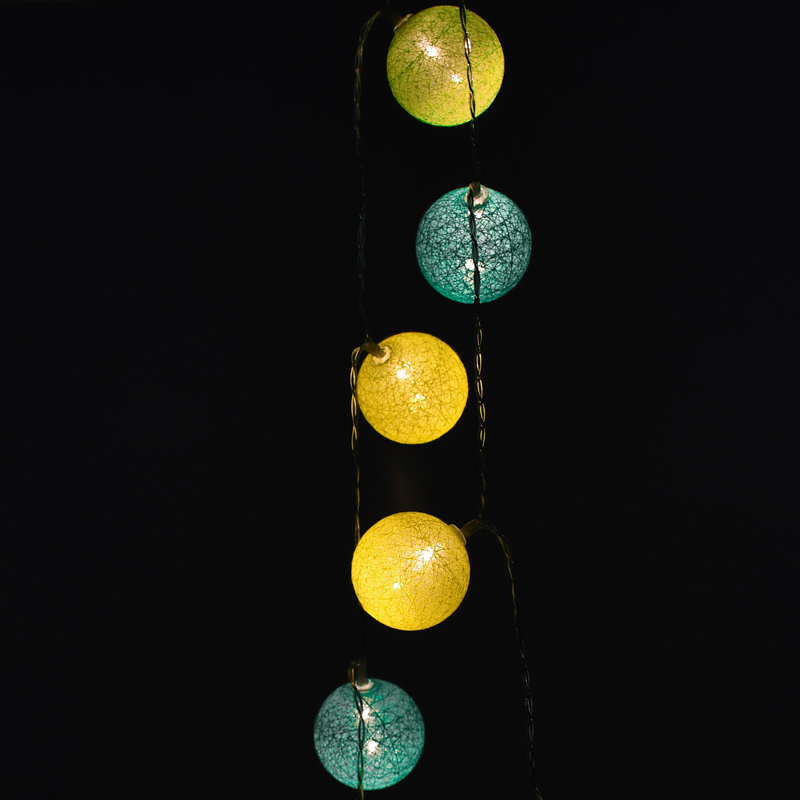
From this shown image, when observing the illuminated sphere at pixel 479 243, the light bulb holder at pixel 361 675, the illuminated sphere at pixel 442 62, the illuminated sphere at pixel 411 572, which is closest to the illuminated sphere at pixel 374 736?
the light bulb holder at pixel 361 675

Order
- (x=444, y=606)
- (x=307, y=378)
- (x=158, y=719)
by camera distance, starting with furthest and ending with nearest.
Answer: (x=158, y=719) → (x=307, y=378) → (x=444, y=606)

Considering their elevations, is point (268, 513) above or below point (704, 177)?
below

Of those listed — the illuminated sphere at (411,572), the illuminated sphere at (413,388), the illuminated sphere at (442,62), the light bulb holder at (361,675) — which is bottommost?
the light bulb holder at (361,675)

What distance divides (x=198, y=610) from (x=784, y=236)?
190 centimetres

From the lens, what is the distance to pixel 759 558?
1.90 metres

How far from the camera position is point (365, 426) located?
72.2 inches

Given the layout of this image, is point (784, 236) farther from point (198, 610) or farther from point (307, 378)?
point (198, 610)

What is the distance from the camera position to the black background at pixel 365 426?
1694 millimetres

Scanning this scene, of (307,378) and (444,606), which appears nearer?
(444,606)

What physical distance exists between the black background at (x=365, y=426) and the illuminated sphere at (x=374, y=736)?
1.98 feet

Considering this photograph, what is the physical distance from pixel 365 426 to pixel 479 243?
28.4 inches

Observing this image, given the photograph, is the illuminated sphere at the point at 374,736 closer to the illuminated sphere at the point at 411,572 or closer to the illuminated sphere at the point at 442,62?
the illuminated sphere at the point at 411,572

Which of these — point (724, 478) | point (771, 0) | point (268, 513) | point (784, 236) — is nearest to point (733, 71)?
point (771, 0)

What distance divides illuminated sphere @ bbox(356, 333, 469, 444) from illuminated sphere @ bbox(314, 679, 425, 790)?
1.71 ft
